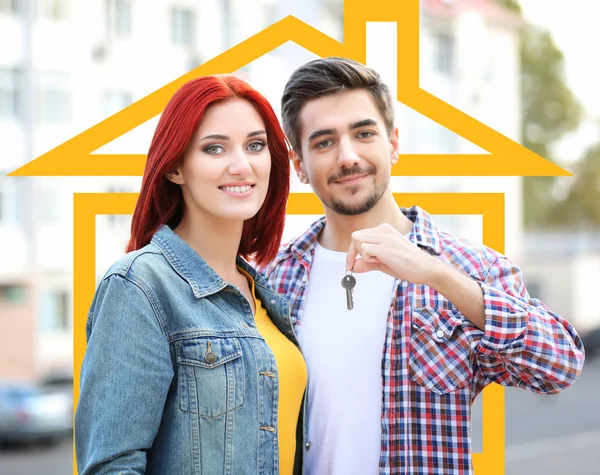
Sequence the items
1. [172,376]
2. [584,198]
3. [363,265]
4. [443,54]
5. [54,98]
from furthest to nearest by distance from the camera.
→ [584,198], [443,54], [54,98], [363,265], [172,376]

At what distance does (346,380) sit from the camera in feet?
7.93

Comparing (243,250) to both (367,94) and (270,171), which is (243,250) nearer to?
(270,171)

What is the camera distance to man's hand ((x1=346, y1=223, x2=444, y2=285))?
7.04ft

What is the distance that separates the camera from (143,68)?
1786 centimetres

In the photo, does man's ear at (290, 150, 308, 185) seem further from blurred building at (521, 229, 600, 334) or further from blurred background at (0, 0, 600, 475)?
blurred building at (521, 229, 600, 334)

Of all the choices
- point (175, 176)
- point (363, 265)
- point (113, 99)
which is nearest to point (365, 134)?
point (363, 265)

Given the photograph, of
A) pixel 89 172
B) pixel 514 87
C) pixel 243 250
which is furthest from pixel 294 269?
pixel 514 87

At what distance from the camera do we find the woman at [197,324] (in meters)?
1.80

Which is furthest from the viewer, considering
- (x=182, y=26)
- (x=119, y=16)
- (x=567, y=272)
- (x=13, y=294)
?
(x=567, y=272)

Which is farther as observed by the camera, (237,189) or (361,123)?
(361,123)

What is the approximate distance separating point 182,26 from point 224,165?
17.1 m

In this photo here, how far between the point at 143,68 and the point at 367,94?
16.0m

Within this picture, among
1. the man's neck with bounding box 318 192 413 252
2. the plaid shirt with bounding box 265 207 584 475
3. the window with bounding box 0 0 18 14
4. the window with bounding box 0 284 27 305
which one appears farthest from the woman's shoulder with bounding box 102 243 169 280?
the window with bounding box 0 284 27 305

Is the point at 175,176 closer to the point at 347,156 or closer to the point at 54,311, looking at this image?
the point at 347,156
